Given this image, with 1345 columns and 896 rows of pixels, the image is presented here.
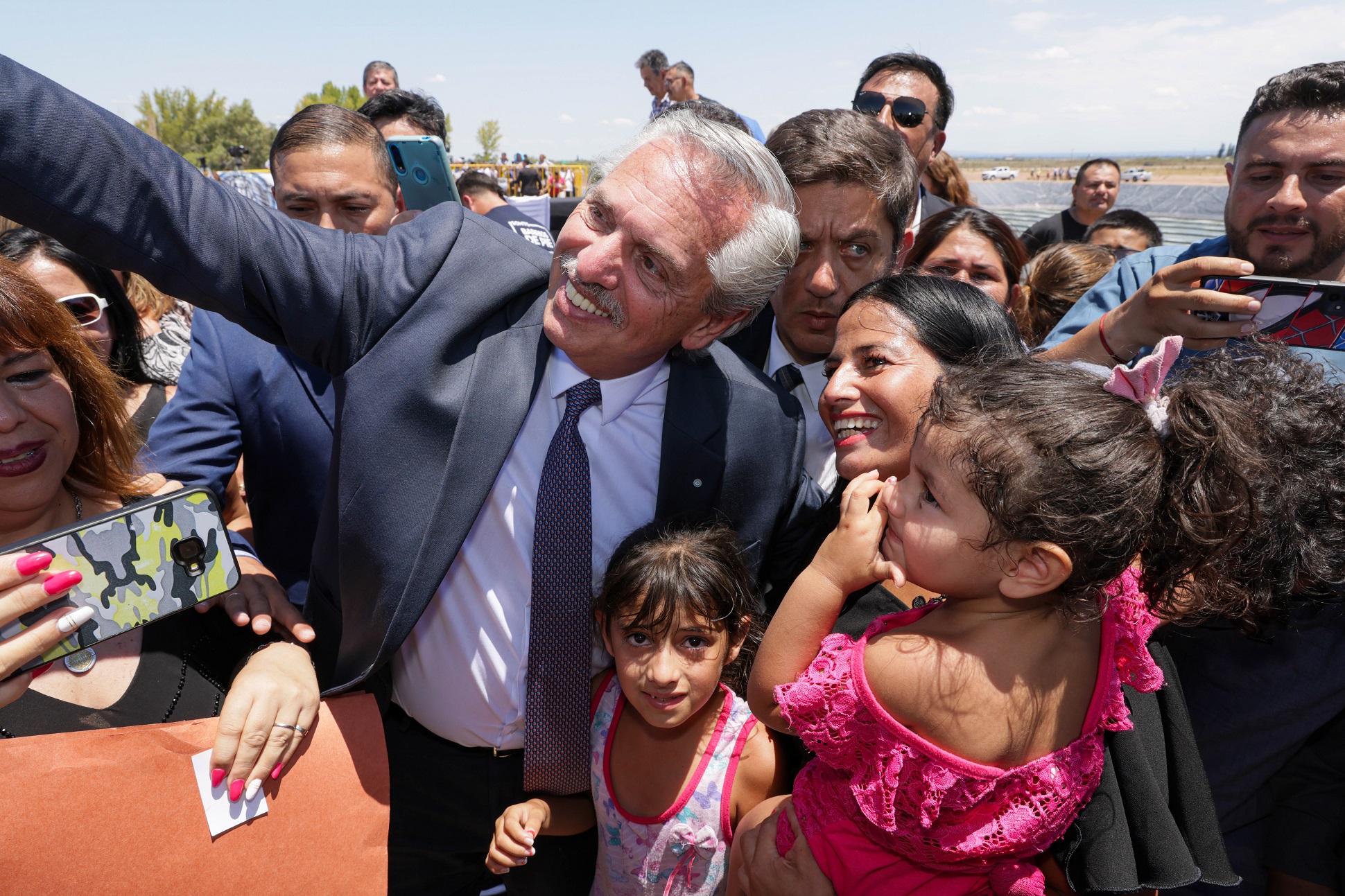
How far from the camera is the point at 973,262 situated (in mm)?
3377

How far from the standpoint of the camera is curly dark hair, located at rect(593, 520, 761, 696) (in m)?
1.99

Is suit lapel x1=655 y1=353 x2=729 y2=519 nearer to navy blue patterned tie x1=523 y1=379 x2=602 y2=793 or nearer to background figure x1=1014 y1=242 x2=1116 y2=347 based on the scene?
navy blue patterned tie x1=523 y1=379 x2=602 y2=793

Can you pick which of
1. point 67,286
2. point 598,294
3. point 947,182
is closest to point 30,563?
point 598,294

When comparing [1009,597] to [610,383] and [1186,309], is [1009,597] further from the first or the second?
[1186,309]

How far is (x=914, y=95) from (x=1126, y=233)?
2.52m

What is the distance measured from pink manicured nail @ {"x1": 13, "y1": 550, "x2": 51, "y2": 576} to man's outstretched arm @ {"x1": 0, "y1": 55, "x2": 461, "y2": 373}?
518 millimetres

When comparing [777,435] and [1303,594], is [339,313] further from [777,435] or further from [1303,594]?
[1303,594]

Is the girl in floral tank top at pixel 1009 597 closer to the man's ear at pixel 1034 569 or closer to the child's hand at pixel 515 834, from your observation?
the man's ear at pixel 1034 569

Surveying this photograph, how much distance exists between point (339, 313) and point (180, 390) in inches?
43.9

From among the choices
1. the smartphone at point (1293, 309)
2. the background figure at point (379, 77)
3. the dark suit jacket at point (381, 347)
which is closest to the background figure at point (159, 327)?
the dark suit jacket at point (381, 347)

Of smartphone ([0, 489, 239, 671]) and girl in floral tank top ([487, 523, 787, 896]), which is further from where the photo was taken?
girl in floral tank top ([487, 523, 787, 896])

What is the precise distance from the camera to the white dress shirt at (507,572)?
192cm

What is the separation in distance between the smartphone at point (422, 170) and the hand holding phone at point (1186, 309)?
2.52 m

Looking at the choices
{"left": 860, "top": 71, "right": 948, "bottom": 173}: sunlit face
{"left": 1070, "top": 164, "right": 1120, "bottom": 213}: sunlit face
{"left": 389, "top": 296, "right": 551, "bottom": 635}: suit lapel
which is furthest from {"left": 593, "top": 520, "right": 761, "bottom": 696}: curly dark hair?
{"left": 1070, "top": 164, "right": 1120, "bottom": 213}: sunlit face
